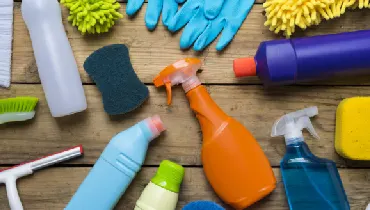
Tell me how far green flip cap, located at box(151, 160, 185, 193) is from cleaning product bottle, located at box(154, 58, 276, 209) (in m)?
0.05

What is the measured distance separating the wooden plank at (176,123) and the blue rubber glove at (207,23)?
8 centimetres

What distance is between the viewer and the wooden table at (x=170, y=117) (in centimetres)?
77

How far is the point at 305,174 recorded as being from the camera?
0.73 meters

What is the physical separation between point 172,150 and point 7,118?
284mm

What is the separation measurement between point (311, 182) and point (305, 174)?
0.05ft

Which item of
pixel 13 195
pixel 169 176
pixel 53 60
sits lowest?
pixel 13 195

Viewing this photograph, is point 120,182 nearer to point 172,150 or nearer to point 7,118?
point 172,150

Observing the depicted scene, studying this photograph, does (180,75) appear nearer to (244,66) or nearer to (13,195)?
(244,66)

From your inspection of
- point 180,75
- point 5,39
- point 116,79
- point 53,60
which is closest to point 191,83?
point 180,75

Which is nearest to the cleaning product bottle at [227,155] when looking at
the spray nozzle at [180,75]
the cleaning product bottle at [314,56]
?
the spray nozzle at [180,75]

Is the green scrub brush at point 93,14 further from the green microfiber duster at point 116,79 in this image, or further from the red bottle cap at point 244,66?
the red bottle cap at point 244,66

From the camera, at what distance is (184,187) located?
771 millimetres

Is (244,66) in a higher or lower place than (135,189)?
higher

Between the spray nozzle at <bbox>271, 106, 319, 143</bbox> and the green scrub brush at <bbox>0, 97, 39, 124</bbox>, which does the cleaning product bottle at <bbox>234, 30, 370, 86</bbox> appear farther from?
the green scrub brush at <bbox>0, 97, 39, 124</bbox>
